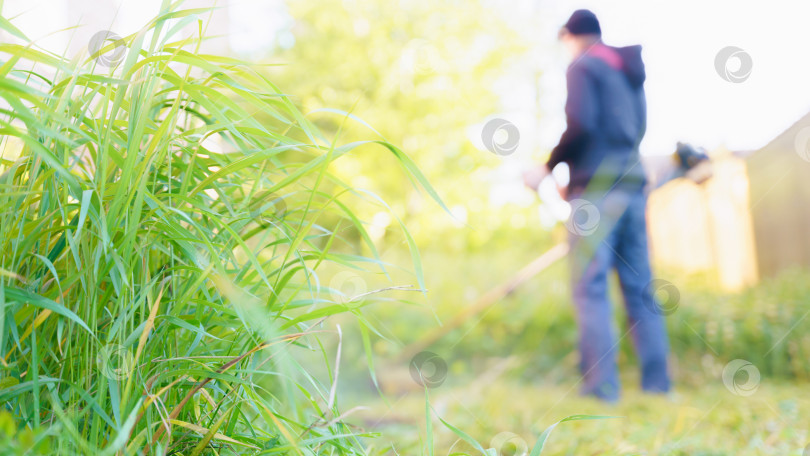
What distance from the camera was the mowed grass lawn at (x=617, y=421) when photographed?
1687 millimetres

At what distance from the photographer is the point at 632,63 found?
3133mm

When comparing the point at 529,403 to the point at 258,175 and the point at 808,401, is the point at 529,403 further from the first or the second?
the point at 258,175

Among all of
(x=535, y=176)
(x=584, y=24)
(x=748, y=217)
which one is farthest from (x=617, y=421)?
(x=748, y=217)

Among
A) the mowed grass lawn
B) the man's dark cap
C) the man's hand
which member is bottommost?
the mowed grass lawn

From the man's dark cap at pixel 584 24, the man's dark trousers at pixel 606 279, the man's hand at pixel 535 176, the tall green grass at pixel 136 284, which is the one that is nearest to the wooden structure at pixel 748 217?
the man's dark trousers at pixel 606 279

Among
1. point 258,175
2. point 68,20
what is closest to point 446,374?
point 68,20

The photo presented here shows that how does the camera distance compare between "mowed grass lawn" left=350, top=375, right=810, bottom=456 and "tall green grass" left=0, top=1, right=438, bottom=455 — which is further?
"mowed grass lawn" left=350, top=375, right=810, bottom=456

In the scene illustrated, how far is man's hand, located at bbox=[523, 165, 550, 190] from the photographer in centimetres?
314

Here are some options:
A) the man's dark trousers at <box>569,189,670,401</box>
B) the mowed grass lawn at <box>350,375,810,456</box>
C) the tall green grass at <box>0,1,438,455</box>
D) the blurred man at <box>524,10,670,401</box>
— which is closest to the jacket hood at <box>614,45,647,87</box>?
the blurred man at <box>524,10,670,401</box>

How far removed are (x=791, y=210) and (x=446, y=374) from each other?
2.67 meters

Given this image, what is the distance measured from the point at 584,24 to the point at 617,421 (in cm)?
192

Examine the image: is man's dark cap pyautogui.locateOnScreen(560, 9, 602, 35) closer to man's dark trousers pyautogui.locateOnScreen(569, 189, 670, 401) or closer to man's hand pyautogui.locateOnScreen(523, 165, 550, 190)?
man's hand pyautogui.locateOnScreen(523, 165, 550, 190)

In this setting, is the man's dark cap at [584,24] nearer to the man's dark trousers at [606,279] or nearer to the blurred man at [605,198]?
the blurred man at [605,198]

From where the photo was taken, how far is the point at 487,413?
92.9 inches
